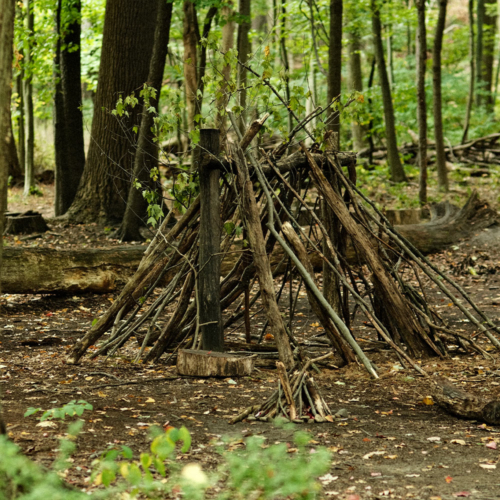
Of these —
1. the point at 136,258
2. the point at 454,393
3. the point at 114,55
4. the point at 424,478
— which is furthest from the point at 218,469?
the point at 114,55

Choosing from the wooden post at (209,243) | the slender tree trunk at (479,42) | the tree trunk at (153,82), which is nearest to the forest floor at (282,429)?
the wooden post at (209,243)

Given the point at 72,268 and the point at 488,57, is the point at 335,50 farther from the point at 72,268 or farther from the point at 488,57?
the point at 488,57

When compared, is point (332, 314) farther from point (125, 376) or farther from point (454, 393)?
point (125, 376)

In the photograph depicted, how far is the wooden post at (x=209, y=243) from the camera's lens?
4934mm

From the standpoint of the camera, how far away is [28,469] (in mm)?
2000

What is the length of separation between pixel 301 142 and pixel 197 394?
2.25m

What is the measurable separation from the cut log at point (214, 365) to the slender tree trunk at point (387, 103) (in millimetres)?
10757

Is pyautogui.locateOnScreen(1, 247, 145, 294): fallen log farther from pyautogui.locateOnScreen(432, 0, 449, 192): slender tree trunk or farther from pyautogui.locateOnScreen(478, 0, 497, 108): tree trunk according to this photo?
pyautogui.locateOnScreen(478, 0, 497, 108): tree trunk

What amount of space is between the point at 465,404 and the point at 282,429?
118cm

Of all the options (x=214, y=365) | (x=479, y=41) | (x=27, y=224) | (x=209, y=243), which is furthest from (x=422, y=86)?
(x=214, y=365)

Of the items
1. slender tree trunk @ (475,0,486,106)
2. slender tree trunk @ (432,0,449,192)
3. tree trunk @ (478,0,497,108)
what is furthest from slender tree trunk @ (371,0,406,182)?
tree trunk @ (478,0,497,108)

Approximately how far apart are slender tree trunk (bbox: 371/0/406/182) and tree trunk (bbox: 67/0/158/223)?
5.71m

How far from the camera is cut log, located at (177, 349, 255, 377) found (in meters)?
4.73

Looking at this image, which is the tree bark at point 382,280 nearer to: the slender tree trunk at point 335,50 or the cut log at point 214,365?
the cut log at point 214,365
